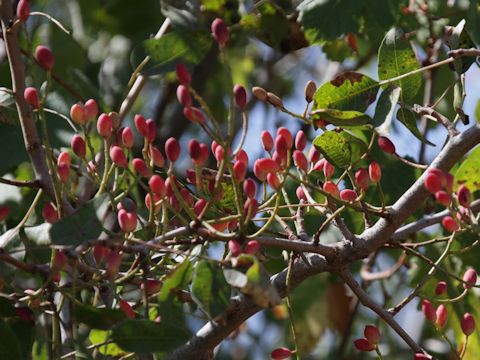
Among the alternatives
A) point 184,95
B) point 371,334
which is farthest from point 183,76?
point 371,334

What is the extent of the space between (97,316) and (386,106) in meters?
0.53

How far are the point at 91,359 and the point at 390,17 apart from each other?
1238mm

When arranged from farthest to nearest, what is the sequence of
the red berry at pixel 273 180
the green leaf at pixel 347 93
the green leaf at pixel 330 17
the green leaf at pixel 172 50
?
the green leaf at pixel 330 17
the green leaf at pixel 347 93
the green leaf at pixel 172 50
the red berry at pixel 273 180

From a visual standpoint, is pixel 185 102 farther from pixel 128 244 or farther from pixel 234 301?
pixel 234 301

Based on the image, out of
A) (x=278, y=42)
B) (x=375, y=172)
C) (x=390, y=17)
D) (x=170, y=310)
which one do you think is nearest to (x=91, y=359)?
(x=170, y=310)

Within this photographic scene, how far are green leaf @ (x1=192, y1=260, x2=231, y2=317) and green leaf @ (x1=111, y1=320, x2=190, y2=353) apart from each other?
0.04 m

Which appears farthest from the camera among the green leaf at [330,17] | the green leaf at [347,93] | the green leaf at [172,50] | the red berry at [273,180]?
the green leaf at [330,17]

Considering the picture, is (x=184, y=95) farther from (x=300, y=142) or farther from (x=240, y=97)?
(x=300, y=142)

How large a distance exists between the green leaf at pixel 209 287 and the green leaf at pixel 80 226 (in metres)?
0.13

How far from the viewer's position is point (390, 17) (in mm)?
2164

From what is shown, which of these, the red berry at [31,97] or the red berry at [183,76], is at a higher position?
the red berry at [183,76]

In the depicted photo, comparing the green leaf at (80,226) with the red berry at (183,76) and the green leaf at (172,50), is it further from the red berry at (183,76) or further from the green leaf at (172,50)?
the green leaf at (172,50)

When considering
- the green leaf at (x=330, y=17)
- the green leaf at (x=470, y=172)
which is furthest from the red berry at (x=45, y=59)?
the green leaf at (x=330, y=17)

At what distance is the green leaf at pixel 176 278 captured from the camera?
1.20 metres
